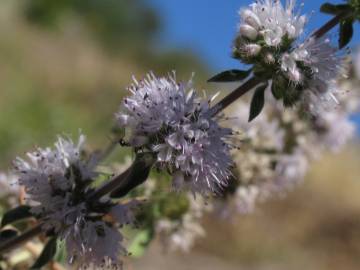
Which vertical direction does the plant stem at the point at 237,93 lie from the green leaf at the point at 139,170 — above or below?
above

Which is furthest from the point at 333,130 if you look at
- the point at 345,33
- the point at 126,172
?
the point at 126,172

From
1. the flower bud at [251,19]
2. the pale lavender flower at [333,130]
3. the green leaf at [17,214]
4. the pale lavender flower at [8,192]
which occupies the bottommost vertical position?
the green leaf at [17,214]

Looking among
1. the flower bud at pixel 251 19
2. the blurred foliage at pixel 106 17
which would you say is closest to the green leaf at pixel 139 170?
the flower bud at pixel 251 19

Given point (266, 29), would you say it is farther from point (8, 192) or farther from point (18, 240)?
point (8, 192)

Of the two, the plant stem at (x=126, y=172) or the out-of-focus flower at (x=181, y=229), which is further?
the out-of-focus flower at (x=181, y=229)

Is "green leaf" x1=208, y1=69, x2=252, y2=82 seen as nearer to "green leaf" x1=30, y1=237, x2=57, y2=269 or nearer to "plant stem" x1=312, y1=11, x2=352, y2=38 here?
"plant stem" x1=312, y1=11, x2=352, y2=38

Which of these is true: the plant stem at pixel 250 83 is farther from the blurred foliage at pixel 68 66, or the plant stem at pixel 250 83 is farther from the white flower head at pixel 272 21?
the blurred foliage at pixel 68 66

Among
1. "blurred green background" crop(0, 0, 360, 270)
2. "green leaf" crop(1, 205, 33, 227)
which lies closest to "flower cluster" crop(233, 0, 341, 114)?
"green leaf" crop(1, 205, 33, 227)
